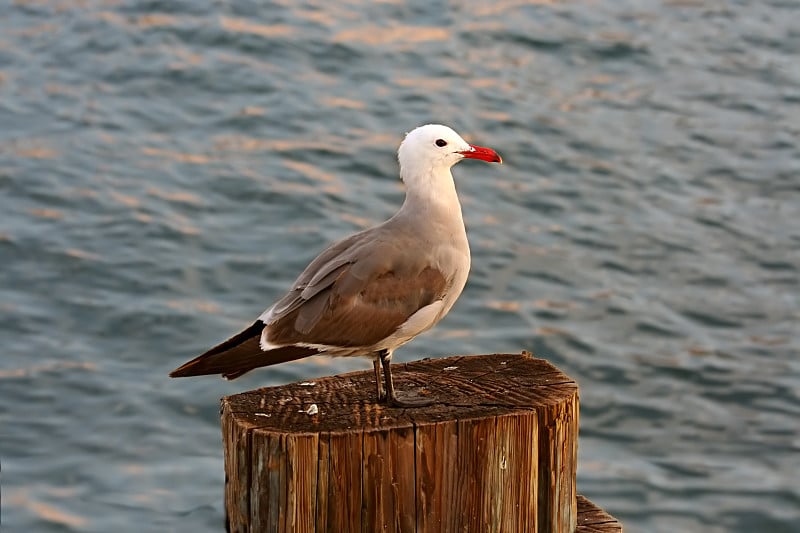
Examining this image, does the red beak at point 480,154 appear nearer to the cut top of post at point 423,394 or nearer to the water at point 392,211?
the cut top of post at point 423,394

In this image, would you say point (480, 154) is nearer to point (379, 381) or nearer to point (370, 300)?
point (370, 300)

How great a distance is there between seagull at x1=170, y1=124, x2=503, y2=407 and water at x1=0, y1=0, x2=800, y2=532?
2956 mm

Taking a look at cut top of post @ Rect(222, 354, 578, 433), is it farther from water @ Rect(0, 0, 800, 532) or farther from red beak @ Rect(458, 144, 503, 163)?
water @ Rect(0, 0, 800, 532)

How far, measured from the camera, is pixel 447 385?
4238 millimetres

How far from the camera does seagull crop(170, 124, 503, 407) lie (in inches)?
160

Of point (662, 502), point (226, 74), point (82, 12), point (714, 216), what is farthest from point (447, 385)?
point (82, 12)

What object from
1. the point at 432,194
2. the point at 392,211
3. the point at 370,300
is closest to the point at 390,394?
the point at 370,300

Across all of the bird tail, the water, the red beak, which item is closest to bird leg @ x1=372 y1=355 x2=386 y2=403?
the bird tail

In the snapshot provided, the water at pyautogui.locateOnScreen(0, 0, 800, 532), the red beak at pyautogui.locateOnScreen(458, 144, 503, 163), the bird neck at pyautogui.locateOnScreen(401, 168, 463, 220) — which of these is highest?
the red beak at pyautogui.locateOnScreen(458, 144, 503, 163)

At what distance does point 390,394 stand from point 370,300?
0.36 m

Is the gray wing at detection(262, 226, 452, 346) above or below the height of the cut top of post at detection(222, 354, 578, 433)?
above

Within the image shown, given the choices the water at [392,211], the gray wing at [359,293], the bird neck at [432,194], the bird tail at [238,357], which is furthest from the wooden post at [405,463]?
the water at [392,211]

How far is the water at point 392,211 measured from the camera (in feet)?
24.3

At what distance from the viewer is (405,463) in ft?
12.0
